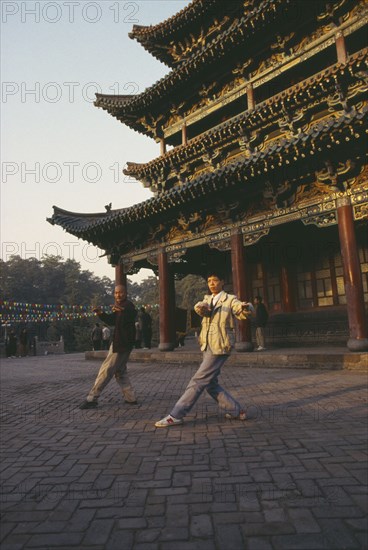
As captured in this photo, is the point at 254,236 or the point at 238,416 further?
the point at 254,236

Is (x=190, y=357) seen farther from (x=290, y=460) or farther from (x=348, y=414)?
(x=290, y=460)

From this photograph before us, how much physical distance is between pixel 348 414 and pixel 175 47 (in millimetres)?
15054

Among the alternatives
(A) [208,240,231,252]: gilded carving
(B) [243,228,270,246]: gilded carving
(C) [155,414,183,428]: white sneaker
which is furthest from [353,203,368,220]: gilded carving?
(C) [155,414,183,428]: white sneaker

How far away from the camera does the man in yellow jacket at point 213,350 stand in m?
4.05

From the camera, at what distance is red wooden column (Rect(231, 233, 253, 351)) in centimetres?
1055

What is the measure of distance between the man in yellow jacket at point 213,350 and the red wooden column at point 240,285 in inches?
248

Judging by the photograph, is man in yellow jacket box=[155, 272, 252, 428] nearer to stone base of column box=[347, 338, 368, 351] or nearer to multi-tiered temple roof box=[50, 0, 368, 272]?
stone base of column box=[347, 338, 368, 351]

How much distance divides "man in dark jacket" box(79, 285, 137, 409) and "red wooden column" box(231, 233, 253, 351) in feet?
18.3

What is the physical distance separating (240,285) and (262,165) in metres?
3.37

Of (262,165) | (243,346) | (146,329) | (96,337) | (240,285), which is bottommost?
(243,346)

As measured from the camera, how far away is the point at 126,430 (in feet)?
13.1

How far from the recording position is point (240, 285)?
1076 cm

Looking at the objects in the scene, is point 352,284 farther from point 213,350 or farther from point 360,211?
point 213,350

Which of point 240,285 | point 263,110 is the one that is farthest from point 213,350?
point 263,110
